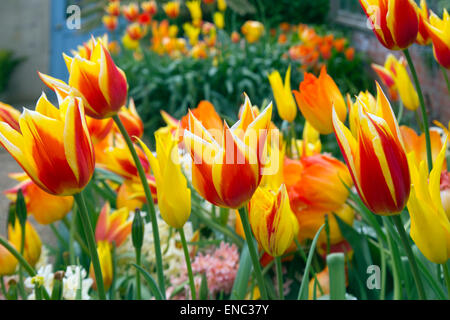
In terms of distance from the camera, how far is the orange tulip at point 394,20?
1.49 feet

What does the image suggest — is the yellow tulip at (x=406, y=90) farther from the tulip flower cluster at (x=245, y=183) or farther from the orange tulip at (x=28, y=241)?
the orange tulip at (x=28, y=241)

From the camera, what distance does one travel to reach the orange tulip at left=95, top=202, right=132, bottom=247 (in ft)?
2.21

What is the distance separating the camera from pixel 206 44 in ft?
12.1

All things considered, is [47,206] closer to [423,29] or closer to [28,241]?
[28,241]

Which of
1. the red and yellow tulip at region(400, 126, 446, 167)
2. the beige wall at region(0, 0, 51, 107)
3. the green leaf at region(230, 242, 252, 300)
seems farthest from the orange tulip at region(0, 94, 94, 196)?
the beige wall at region(0, 0, 51, 107)

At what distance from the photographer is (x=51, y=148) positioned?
1.16 ft

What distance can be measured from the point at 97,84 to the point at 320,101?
0.77 feet

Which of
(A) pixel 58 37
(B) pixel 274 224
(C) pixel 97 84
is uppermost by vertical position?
(A) pixel 58 37

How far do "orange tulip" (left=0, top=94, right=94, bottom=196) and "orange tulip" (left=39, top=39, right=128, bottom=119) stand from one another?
7cm

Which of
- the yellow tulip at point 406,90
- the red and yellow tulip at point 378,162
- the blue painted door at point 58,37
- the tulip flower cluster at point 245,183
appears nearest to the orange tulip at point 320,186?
the tulip flower cluster at point 245,183

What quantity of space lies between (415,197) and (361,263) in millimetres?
318

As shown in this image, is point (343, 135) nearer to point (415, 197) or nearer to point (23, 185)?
point (415, 197)

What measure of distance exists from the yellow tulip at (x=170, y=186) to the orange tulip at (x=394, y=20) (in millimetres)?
214

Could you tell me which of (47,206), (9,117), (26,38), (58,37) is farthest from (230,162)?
(26,38)
